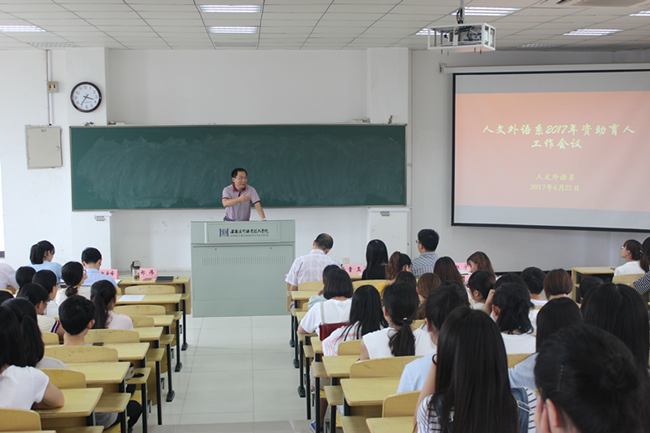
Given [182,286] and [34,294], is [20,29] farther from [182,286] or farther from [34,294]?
[34,294]

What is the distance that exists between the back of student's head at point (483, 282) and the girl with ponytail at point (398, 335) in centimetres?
107

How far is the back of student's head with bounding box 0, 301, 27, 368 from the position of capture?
193cm

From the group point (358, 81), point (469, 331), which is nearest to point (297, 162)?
point (358, 81)

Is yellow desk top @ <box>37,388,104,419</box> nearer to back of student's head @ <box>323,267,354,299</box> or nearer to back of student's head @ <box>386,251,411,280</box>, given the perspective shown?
back of student's head @ <box>323,267,354,299</box>

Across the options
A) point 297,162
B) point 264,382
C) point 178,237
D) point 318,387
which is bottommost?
point 264,382

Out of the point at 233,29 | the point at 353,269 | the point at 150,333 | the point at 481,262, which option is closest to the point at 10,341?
the point at 150,333

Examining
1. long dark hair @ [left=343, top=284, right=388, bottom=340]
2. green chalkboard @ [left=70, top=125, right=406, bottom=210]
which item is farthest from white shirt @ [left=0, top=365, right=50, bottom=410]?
green chalkboard @ [left=70, top=125, right=406, bottom=210]

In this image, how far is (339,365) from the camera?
2.45 meters

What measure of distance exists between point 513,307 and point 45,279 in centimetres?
291

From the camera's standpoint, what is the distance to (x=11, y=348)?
1953mm

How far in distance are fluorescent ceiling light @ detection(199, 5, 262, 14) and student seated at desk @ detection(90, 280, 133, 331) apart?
3.31 m

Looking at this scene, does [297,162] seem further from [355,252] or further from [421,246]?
[421,246]

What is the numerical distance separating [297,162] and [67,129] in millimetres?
3246

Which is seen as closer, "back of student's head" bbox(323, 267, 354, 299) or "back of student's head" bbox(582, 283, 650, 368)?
"back of student's head" bbox(582, 283, 650, 368)
